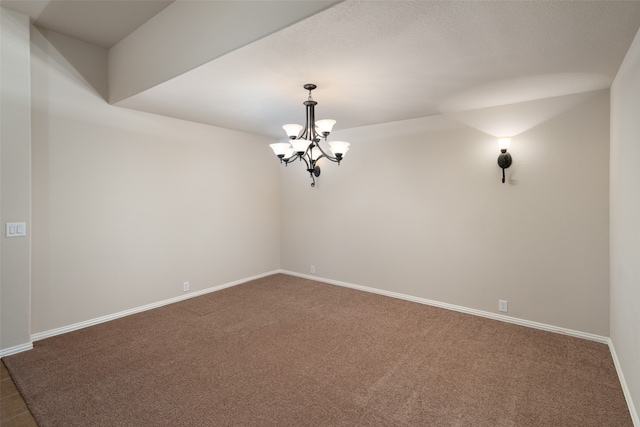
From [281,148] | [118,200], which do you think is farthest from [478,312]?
[118,200]

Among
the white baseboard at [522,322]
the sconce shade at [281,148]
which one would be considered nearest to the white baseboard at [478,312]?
the white baseboard at [522,322]

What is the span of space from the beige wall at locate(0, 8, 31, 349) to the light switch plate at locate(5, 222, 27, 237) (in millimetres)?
25

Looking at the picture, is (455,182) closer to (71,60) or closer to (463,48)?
(463,48)

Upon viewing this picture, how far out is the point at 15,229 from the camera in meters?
2.85

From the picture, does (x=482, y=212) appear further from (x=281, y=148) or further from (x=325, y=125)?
(x=281, y=148)

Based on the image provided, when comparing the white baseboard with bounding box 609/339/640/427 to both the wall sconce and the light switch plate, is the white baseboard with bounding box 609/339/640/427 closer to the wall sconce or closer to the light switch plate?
the wall sconce

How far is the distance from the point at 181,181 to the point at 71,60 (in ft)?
5.48

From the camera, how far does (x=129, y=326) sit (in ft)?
11.5

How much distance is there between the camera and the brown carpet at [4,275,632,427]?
2094 mm

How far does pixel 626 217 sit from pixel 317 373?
2555 millimetres

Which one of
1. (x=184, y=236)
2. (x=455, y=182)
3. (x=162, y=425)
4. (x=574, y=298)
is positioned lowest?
(x=162, y=425)

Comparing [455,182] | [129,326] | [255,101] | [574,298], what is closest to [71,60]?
[255,101]

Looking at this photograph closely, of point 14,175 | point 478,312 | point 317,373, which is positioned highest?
point 14,175

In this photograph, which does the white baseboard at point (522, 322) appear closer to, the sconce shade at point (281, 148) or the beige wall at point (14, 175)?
the sconce shade at point (281, 148)
